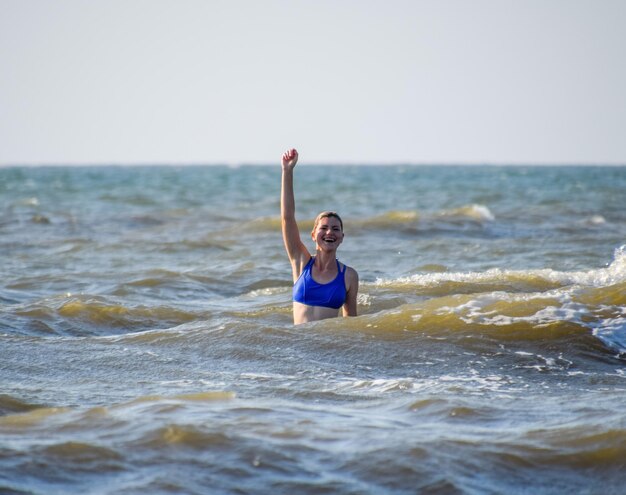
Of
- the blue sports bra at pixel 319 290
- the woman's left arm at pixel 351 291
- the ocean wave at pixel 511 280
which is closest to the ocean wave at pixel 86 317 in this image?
the blue sports bra at pixel 319 290

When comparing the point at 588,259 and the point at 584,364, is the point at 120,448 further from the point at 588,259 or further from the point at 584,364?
the point at 588,259

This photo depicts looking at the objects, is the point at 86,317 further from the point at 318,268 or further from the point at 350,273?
the point at 350,273

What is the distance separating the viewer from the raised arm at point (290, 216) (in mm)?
8281

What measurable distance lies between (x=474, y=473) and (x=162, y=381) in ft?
8.97

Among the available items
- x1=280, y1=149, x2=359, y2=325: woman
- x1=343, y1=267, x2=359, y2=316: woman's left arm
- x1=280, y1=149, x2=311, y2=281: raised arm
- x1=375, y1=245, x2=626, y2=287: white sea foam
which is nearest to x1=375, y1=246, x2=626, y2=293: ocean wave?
x1=375, y1=245, x2=626, y2=287: white sea foam

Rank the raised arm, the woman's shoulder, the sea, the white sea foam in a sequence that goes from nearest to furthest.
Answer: the sea → the raised arm → the woman's shoulder → the white sea foam

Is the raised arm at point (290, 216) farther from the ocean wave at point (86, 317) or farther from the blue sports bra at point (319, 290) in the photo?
the ocean wave at point (86, 317)

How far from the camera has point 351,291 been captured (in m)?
8.70

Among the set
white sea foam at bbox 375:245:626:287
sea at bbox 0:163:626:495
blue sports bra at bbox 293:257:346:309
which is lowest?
sea at bbox 0:163:626:495

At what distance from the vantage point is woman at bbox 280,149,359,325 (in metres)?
8.39

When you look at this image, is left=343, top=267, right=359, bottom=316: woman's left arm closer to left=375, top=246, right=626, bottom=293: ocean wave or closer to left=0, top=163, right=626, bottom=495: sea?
left=0, top=163, right=626, bottom=495: sea

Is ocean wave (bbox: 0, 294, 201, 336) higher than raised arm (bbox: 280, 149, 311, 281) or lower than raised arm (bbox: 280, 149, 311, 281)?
lower

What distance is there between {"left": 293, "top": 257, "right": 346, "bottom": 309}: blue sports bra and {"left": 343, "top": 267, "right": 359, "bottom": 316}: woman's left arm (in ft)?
0.12

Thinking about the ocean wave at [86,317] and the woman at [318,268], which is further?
the ocean wave at [86,317]
